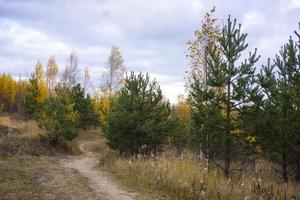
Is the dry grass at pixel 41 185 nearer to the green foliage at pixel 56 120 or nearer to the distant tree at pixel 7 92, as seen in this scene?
the green foliage at pixel 56 120

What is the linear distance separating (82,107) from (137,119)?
988 inches

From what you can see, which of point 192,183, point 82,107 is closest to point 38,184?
point 192,183

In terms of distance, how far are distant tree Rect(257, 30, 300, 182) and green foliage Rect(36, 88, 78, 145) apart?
17.3 metres

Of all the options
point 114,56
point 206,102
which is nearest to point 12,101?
point 114,56

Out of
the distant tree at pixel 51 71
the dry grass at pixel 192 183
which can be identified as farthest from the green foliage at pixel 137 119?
the distant tree at pixel 51 71

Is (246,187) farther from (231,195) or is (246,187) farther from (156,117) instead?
(156,117)

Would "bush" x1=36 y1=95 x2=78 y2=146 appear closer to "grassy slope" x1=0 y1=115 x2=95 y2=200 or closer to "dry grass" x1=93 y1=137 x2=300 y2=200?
"grassy slope" x1=0 y1=115 x2=95 y2=200

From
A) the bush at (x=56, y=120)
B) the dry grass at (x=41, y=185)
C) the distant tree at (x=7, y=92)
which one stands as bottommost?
the dry grass at (x=41, y=185)

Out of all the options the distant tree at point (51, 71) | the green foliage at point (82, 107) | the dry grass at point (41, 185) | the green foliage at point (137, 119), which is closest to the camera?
the dry grass at point (41, 185)

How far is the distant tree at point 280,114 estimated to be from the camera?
583 inches

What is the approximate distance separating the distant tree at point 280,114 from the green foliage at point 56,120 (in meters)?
17.3

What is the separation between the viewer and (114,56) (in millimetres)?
52812

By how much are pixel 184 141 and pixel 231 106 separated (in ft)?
58.6

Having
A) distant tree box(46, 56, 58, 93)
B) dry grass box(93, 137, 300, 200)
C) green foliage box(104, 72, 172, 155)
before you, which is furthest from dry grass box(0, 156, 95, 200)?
distant tree box(46, 56, 58, 93)
